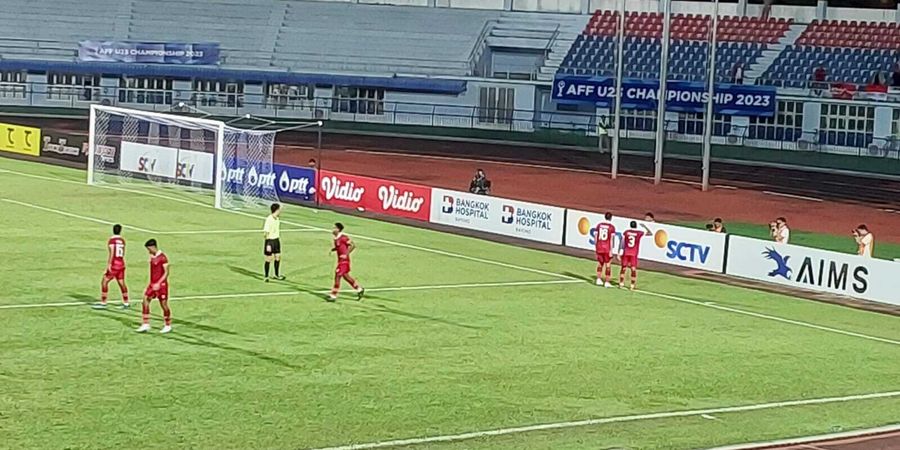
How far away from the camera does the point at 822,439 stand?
21516 mm

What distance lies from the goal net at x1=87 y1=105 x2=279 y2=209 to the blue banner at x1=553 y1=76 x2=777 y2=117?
945 inches

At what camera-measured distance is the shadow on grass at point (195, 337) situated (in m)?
25.7

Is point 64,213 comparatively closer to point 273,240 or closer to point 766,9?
point 273,240

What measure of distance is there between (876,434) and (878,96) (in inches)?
1879

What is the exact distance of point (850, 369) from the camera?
27.4m


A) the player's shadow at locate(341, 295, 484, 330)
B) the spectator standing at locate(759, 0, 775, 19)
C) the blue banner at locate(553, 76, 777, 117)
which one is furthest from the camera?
the spectator standing at locate(759, 0, 775, 19)

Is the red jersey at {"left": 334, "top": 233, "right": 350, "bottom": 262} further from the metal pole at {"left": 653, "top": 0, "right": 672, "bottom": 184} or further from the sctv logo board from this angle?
the metal pole at {"left": 653, "top": 0, "right": 672, "bottom": 184}

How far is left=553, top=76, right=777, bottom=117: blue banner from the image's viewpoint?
68500 millimetres

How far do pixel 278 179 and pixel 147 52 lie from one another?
3094 cm

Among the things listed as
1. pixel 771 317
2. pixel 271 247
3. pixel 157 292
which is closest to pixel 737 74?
pixel 771 317

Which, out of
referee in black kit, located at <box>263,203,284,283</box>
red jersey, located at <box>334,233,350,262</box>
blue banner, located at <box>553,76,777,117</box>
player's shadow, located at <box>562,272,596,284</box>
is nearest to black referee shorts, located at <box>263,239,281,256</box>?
referee in black kit, located at <box>263,203,284,283</box>

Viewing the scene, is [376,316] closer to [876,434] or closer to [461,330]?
[461,330]

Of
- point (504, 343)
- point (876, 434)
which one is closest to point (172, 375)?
point (504, 343)

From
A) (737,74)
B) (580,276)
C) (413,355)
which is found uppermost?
(737,74)
